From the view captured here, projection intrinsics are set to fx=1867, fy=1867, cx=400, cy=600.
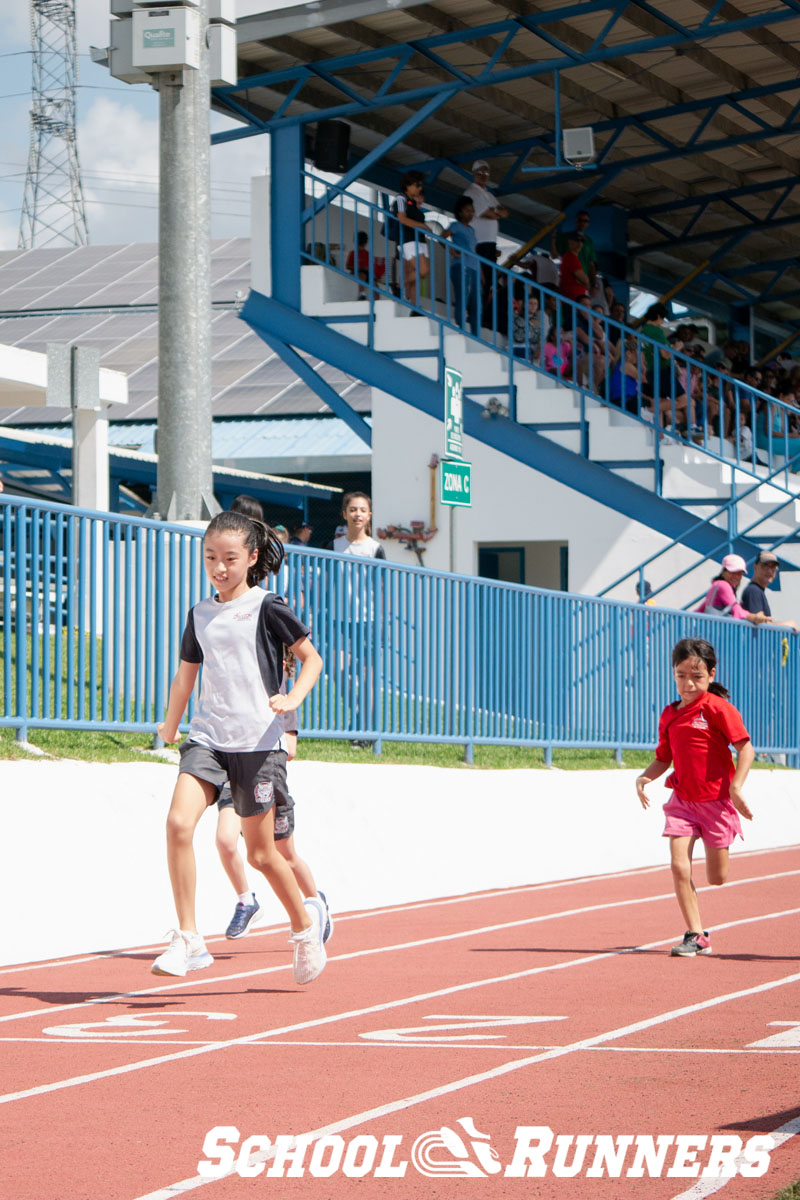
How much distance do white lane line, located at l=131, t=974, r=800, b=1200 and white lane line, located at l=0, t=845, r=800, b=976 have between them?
10.4 feet

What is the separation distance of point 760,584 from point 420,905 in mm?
8319

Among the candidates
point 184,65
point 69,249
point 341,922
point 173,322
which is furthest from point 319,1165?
point 69,249

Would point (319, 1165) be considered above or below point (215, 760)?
below

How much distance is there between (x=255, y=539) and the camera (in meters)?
7.75

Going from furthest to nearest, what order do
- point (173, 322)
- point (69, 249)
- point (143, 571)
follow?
point (69, 249) → point (173, 322) → point (143, 571)

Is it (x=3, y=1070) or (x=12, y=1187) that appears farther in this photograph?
(x=3, y=1070)

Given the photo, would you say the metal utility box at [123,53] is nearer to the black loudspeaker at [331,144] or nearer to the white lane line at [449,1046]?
the white lane line at [449,1046]

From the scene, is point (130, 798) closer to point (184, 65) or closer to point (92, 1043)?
point (92, 1043)

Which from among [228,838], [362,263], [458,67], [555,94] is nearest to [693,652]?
[228,838]

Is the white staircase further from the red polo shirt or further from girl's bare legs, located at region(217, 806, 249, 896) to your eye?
girl's bare legs, located at region(217, 806, 249, 896)

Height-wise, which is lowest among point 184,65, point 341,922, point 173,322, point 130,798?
point 341,922

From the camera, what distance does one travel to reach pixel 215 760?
772 centimetres

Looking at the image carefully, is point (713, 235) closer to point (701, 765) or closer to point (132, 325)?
point (132, 325)

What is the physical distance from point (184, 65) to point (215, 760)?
5.88 m
